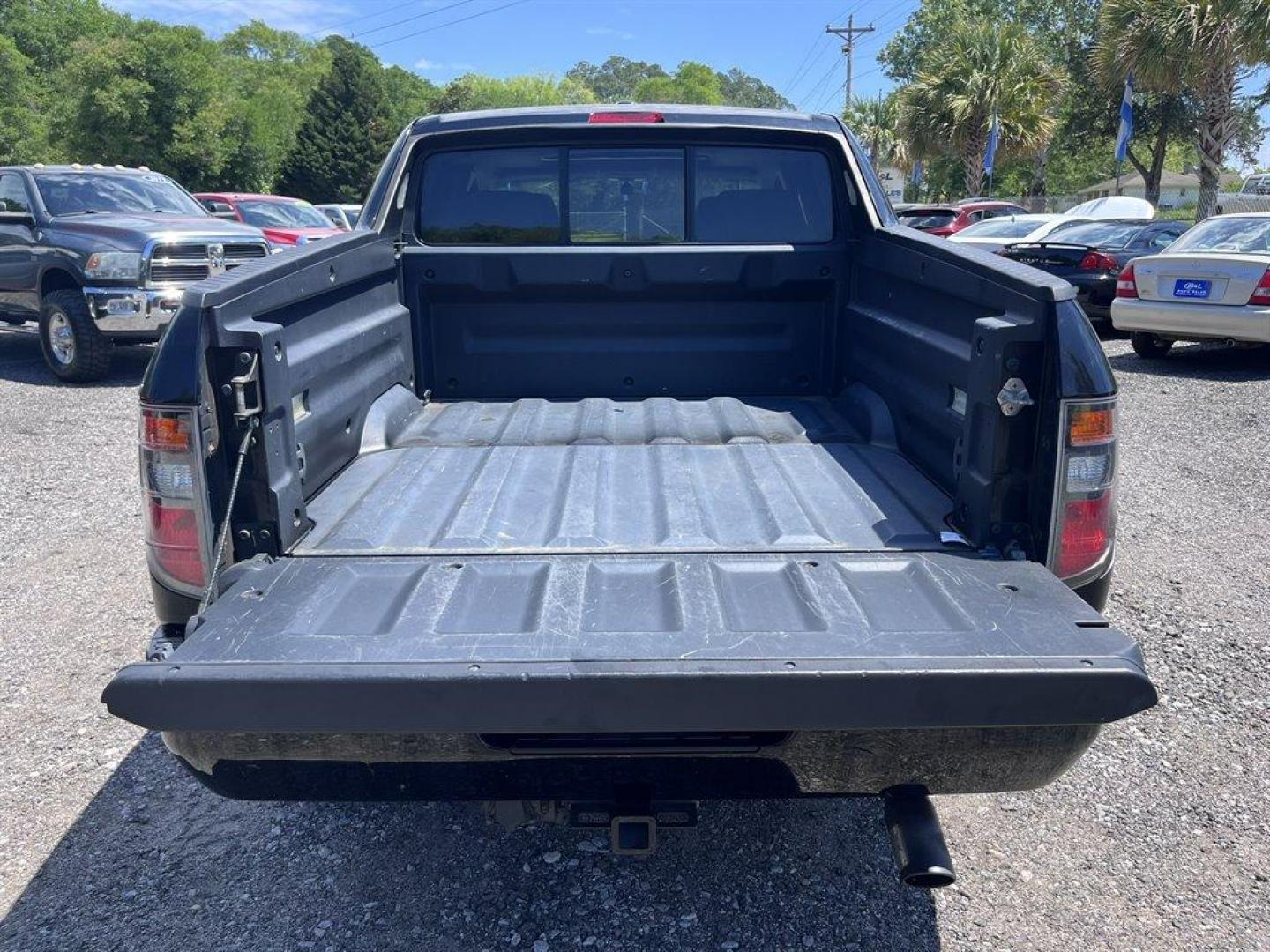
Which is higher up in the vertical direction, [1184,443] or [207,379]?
[207,379]

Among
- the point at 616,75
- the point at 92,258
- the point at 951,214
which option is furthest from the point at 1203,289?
the point at 616,75

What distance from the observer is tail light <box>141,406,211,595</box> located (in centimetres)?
242

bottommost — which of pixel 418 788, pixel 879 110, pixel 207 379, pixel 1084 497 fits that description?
pixel 418 788

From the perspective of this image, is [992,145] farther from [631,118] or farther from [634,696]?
[634,696]

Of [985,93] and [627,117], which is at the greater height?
[985,93]

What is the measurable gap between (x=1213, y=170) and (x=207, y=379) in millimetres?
23161

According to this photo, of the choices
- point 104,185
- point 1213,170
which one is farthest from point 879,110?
point 104,185

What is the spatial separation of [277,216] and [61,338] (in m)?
7.15

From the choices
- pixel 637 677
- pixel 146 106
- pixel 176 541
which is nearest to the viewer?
pixel 637 677

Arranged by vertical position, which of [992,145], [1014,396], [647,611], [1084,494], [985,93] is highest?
[985,93]

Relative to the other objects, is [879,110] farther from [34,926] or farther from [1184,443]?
[34,926]

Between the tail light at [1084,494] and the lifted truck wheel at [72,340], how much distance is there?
962cm

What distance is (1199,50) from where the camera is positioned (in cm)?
1933

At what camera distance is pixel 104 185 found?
1105 cm
